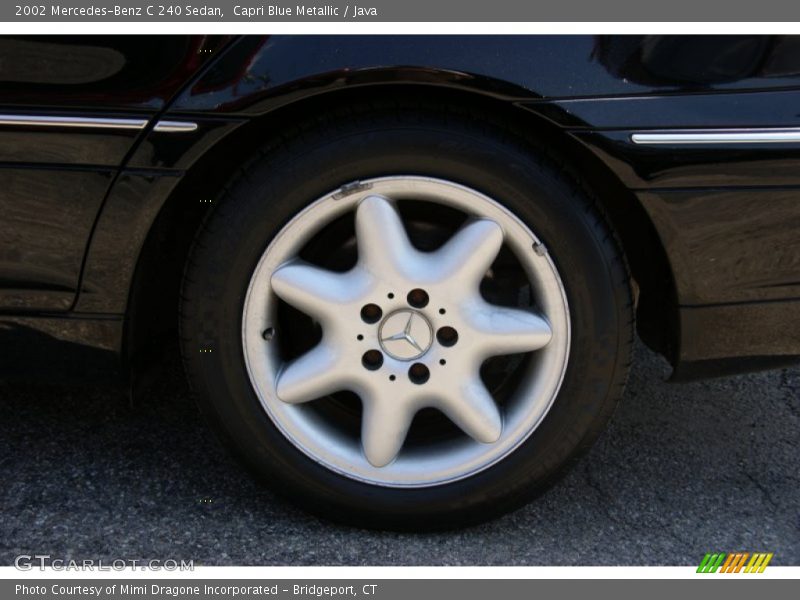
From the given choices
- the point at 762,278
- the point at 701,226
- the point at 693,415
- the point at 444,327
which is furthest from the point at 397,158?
the point at 693,415

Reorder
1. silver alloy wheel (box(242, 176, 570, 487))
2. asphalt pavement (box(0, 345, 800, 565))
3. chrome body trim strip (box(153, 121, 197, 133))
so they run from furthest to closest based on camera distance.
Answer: asphalt pavement (box(0, 345, 800, 565)) → silver alloy wheel (box(242, 176, 570, 487)) → chrome body trim strip (box(153, 121, 197, 133))

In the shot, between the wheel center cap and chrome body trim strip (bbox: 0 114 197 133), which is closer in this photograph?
chrome body trim strip (bbox: 0 114 197 133)

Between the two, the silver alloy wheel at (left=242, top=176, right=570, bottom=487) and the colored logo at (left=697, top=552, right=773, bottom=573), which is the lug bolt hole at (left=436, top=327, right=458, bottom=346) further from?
the colored logo at (left=697, top=552, right=773, bottom=573)

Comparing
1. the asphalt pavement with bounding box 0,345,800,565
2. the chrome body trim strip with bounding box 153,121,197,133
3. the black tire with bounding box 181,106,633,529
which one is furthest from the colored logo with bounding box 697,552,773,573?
the chrome body trim strip with bounding box 153,121,197,133

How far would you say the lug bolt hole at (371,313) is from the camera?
213 centimetres

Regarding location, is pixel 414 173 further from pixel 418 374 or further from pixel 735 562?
pixel 735 562

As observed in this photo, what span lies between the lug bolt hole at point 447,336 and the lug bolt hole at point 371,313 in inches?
4.8

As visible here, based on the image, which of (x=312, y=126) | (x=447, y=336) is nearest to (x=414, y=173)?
(x=312, y=126)

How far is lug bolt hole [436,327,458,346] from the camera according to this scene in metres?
2.14

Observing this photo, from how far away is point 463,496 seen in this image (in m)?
2.23

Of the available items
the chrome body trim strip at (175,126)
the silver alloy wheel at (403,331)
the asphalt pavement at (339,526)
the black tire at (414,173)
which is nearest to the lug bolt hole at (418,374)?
the silver alloy wheel at (403,331)

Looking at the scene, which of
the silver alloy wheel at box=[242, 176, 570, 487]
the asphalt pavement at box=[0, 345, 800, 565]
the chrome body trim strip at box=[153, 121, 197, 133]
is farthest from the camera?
the asphalt pavement at box=[0, 345, 800, 565]

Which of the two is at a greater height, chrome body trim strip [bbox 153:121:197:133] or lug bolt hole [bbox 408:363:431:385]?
chrome body trim strip [bbox 153:121:197:133]

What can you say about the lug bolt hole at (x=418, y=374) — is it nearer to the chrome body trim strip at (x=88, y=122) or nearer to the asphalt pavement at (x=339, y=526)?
the asphalt pavement at (x=339, y=526)
